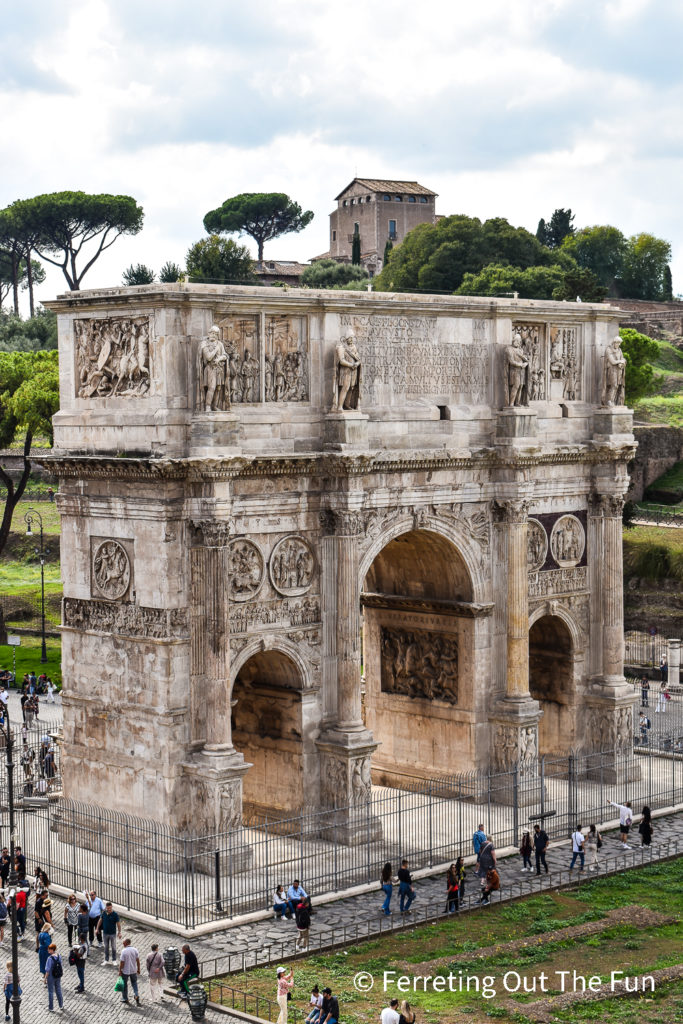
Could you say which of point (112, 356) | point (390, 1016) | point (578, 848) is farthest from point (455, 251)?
point (390, 1016)

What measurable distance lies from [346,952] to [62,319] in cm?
1373

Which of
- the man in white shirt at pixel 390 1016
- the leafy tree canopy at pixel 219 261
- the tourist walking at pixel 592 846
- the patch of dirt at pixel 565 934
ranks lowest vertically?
the patch of dirt at pixel 565 934

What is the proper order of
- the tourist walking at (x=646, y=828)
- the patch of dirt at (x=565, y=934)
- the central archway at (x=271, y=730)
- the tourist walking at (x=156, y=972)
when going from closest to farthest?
the tourist walking at (x=156, y=972), the patch of dirt at (x=565, y=934), the central archway at (x=271, y=730), the tourist walking at (x=646, y=828)

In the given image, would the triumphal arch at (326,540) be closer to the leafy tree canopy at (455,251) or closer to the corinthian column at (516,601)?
the corinthian column at (516,601)

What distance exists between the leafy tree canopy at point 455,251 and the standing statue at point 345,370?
57.3 m

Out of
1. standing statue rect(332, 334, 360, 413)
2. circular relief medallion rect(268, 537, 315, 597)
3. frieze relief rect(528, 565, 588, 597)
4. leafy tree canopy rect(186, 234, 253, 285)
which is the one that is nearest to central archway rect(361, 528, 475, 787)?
frieze relief rect(528, 565, 588, 597)

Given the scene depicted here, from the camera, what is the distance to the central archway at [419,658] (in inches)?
1426

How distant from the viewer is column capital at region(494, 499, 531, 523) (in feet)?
117

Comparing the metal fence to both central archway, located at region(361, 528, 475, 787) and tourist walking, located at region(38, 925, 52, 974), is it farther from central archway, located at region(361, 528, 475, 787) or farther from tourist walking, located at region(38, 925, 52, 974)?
tourist walking, located at region(38, 925, 52, 974)

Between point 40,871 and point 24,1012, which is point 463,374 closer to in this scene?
point 40,871

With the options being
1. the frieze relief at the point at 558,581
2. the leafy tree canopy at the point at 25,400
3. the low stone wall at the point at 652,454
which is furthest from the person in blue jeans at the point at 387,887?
the low stone wall at the point at 652,454

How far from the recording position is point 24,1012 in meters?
24.6

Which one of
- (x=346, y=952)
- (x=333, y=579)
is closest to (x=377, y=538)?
(x=333, y=579)

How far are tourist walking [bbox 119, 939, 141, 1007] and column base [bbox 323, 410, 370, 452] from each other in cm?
1129
